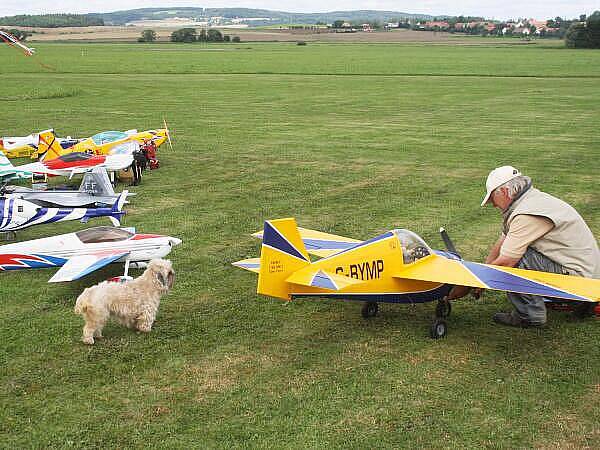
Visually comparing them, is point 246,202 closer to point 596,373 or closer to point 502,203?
point 502,203

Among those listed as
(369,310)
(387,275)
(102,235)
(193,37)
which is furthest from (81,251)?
(193,37)

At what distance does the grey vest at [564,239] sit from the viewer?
8.25 m

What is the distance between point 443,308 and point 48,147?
14.7 m

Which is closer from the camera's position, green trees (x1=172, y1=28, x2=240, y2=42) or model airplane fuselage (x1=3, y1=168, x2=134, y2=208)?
model airplane fuselage (x1=3, y1=168, x2=134, y2=208)

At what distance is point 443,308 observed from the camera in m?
8.86

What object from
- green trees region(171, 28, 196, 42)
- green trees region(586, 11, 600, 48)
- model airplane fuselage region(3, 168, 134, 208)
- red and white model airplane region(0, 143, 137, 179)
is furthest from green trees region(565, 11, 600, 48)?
model airplane fuselage region(3, 168, 134, 208)

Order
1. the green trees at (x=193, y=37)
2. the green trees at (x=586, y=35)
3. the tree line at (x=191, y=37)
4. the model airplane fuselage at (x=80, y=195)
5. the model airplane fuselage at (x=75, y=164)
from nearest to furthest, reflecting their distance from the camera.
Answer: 1. the model airplane fuselage at (x=80, y=195)
2. the model airplane fuselage at (x=75, y=164)
3. the green trees at (x=586, y=35)
4. the green trees at (x=193, y=37)
5. the tree line at (x=191, y=37)

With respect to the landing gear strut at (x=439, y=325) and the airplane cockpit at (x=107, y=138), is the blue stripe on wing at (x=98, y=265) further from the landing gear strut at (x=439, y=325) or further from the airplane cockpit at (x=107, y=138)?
the airplane cockpit at (x=107, y=138)

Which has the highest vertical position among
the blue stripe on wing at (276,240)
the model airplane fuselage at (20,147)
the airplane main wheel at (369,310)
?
the blue stripe on wing at (276,240)

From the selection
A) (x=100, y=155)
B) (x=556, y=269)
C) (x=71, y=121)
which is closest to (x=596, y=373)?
(x=556, y=269)

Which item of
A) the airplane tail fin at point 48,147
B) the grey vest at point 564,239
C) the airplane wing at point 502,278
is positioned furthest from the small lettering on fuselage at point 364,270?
the airplane tail fin at point 48,147

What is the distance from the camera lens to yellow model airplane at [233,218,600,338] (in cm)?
773

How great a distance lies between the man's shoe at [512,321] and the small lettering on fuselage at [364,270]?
1.90 meters

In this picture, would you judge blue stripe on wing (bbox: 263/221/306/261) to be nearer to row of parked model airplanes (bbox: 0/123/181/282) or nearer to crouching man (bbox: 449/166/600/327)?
crouching man (bbox: 449/166/600/327)
